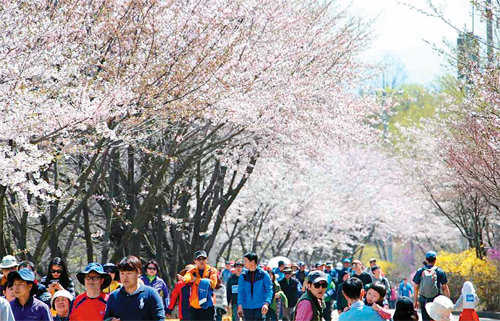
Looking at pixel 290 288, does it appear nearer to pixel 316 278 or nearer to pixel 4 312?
pixel 316 278

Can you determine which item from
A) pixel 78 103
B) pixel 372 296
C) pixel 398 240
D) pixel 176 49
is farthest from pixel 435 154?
pixel 398 240

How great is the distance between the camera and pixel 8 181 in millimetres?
11258

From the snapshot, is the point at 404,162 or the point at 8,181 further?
the point at 404,162

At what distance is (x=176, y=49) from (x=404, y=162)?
26.9m

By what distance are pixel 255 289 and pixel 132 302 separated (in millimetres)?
4887

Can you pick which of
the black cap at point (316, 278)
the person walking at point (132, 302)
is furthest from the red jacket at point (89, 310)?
the black cap at point (316, 278)

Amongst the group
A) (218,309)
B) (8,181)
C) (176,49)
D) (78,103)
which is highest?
(176,49)

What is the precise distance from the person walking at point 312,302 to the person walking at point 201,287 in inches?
115

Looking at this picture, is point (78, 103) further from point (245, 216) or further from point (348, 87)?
point (245, 216)

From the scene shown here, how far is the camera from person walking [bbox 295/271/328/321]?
28.6ft

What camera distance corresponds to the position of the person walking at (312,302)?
871 cm

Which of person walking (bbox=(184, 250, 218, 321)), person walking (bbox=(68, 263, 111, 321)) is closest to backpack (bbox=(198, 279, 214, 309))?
person walking (bbox=(184, 250, 218, 321))

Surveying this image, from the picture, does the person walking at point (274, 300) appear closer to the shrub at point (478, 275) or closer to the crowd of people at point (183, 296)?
the crowd of people at point (183, 296)

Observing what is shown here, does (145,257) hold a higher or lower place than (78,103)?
lower
